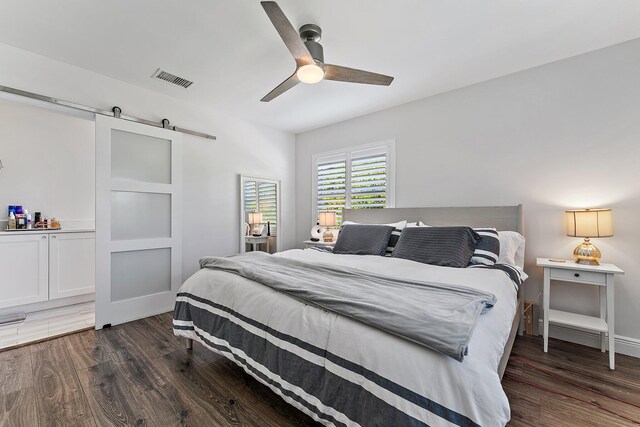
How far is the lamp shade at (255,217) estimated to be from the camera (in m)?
4.48

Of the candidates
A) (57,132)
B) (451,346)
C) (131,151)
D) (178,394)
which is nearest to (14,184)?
(57,132)

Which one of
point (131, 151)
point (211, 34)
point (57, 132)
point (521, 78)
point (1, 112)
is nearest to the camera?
point (211, 34)

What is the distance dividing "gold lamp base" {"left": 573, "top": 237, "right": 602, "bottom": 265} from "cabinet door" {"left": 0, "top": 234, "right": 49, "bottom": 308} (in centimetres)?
566

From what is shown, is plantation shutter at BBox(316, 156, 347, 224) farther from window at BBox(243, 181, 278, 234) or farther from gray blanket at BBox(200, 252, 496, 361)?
gray blanket at BBox(200, 252, 496, 361)

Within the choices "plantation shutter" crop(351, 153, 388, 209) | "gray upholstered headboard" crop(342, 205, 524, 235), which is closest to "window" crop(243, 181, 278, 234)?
"plantation shutter" crop(351, 153, 388, 209)

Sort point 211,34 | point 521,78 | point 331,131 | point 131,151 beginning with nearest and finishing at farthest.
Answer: point 211,34, point 521,78, point 131,151, point 331,131

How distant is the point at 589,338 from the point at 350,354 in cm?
272

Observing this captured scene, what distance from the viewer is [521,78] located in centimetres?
290

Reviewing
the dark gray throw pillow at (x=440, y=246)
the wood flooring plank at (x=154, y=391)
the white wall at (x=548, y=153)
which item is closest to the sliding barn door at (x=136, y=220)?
the wood flooring plank at (x=154, y=391)

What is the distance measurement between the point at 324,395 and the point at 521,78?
136 inches

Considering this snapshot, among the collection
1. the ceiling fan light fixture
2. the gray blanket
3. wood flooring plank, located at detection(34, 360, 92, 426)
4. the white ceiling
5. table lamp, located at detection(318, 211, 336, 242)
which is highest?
the white ceiling

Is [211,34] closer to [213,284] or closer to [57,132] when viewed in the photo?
[213,284]

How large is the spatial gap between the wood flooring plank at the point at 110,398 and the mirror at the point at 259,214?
232 centimetres

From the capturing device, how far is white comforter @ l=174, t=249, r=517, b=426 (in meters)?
0.97
